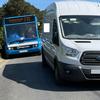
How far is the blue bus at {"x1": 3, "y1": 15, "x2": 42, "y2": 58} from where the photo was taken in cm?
2805

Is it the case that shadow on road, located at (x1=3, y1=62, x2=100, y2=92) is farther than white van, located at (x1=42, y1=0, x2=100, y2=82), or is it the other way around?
shadow on road, located at (x1=3, y1=62, x2=100, y2=92)

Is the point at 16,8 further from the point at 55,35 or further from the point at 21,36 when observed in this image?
the point at 55,35

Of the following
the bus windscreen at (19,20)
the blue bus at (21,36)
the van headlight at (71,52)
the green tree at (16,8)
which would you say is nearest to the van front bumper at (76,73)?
the van headlight at (71,52)

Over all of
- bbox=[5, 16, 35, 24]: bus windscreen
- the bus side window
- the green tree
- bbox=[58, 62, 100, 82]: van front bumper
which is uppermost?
the bus side window

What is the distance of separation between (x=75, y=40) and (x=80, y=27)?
0.86 metres

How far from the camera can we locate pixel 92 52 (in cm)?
1271

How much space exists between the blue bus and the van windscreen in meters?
13.8

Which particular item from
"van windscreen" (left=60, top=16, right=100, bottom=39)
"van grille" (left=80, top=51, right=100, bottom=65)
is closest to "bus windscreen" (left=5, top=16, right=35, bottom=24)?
"van windscreen" (left=60, top=16, right=100, bottom=39)

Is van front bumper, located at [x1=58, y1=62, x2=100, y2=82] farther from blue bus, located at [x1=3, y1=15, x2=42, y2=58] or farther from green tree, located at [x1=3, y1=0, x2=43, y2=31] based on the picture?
green tree, located at [x1=3, y1=0, x2=43, y2=31]

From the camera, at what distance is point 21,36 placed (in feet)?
92.1

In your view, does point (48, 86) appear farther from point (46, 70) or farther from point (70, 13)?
point (46, 70)

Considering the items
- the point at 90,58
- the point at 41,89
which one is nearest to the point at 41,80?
the point at 41,89

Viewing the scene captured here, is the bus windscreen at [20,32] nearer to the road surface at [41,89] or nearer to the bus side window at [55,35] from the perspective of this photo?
the road surface at [41,89]

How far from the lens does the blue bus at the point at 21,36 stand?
2805 centimetres
